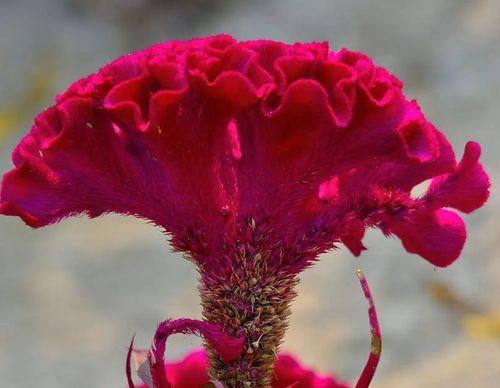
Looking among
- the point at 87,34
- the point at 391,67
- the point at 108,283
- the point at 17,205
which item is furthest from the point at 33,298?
the point at 17,205

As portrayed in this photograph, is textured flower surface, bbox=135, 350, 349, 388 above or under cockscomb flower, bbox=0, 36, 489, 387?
under

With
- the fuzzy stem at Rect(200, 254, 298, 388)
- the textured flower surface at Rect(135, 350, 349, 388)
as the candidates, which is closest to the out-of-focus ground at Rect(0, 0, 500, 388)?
the textured flower surface at Rect(135, 350, 349, 388)

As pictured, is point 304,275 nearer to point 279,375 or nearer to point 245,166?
point 279,375

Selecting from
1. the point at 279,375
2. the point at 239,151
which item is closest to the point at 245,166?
the point at 239,151

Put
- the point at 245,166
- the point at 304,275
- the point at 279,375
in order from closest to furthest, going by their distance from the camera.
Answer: the point at 245,166 → the point at 279,375 → the point at 304,275

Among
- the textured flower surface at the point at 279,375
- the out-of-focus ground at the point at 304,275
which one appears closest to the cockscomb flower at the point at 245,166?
the textured flower surface at the point at 279,375

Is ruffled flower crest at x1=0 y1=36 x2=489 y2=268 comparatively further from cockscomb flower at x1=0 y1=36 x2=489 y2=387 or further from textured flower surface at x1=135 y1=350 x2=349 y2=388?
textured flower surface at x1=135 y1=350 x2=349 y2=388

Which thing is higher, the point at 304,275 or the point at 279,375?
the point at 304,275

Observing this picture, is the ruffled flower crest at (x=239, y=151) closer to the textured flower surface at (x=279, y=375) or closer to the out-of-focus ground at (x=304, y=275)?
the textured flower surface at (x=279, y=375)
